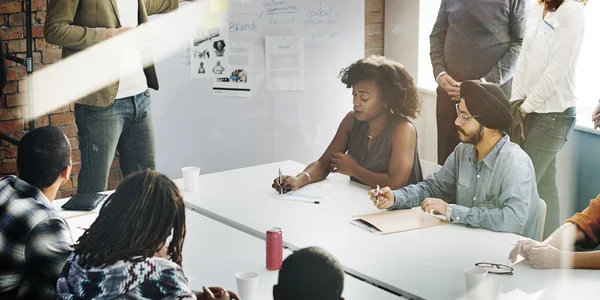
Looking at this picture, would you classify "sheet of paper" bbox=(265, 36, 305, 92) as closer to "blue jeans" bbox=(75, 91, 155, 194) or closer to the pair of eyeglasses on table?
"blue jeans" bbox=(75, 91, 155, 194)

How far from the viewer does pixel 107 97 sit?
364cm

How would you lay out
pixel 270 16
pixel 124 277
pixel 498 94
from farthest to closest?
pixel 270 16
pixel 498 94
pixel 124 277

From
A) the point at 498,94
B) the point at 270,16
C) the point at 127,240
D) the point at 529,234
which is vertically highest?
the point at 270,16

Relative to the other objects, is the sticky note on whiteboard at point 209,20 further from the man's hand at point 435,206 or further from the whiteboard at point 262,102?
the man's hand at point 435,206

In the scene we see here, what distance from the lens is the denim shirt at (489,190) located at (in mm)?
2580

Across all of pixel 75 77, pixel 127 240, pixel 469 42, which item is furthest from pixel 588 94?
pixel 127 240

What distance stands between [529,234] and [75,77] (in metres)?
2.49

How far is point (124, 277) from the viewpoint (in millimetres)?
1761

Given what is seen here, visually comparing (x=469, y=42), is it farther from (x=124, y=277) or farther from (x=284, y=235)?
(x=124, y=277)

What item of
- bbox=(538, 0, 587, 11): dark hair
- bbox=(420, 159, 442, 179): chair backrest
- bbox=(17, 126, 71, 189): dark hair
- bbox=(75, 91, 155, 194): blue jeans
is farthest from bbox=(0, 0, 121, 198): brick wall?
bbox=(538, 0, 587, 11): dark hair

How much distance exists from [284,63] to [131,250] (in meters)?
2.98

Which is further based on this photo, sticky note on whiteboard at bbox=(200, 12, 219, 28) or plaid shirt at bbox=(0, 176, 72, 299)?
sticky note on whiteboard at bbox=(200, 12, 219, 28)

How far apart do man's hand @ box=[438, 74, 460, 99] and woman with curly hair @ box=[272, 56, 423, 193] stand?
2.65ft

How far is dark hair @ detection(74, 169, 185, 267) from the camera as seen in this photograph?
1772 millimetres
